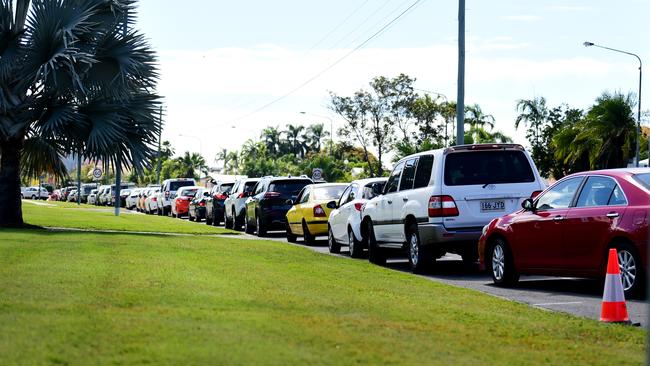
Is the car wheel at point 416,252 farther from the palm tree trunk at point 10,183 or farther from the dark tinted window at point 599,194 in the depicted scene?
the palm tree trunk at point 10,183

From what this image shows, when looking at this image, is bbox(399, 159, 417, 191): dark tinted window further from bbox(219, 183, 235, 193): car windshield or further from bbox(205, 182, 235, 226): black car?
bbox(219, 183, 235, 193): car windshield

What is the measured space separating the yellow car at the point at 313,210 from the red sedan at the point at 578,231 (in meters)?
10.4

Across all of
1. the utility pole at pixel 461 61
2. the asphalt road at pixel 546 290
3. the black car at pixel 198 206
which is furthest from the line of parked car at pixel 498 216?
Result: the black car at pixel 198 206

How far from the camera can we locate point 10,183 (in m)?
27.3

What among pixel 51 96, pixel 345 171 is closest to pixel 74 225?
pixel 51 96

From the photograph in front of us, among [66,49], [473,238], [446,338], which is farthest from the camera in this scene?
[66,49]

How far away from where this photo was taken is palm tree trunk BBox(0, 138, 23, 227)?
27078 mm

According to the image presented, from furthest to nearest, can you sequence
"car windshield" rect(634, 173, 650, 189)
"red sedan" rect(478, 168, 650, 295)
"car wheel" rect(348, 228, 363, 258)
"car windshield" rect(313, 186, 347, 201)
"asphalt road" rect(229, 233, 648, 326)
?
"car windshield" rect(313, 186, 347, 201) < "car wheel" rect(348, 228, 363, 258) < "car windshield" rect(634, 173, 650, 189) < "red sedan" rect(478, 168, 650, 295) < "asphalt road" rect(229, 233, 648, 326)

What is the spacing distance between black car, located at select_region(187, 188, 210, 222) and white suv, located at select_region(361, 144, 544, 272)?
25999 mm

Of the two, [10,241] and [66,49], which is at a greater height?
[66,49]

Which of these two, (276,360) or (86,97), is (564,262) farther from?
(86,97)

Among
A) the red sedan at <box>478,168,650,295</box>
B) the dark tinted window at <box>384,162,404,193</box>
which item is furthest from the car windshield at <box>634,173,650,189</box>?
the dark tinted window at <box>384,162,404,193</box>

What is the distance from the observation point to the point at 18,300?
407 inches

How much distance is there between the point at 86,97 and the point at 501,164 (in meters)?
12.5
